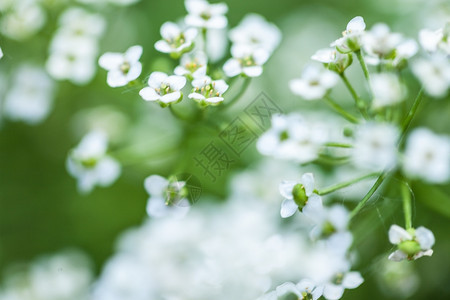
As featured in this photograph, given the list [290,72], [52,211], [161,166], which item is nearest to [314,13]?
[290,72]

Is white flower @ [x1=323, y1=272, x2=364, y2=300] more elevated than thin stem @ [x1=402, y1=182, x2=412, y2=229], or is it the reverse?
thin stem @ [x1=402, y1=182, x2=412, y2=229]

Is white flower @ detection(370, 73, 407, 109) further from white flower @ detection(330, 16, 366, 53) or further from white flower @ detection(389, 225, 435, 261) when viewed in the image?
white flower @ detection(389, 225, 435, 261)

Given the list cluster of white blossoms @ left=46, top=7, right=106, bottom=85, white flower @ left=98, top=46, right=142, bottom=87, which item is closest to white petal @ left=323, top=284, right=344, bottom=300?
white flower @ left=98, top=46, right=142, bottom=87

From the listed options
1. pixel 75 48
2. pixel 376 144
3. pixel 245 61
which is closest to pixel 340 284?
pixel 376 144

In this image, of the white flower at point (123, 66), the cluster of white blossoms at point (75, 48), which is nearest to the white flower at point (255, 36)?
the white flower at point (123, 66)

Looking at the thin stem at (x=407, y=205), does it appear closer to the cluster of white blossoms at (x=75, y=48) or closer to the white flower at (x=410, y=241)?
the white flower at (x=410, y=241)

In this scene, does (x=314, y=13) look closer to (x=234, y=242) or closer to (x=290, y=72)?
(x=290, y=72)

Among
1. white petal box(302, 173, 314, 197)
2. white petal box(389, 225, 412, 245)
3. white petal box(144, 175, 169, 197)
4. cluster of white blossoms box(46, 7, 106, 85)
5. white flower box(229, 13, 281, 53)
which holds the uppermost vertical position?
white flower box(229, 13, 281, 53)
